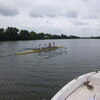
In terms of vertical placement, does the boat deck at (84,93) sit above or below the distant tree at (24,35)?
below

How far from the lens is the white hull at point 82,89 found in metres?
4.12

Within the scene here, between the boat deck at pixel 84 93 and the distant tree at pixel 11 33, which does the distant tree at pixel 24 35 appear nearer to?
the distant tree at pixel 11 33

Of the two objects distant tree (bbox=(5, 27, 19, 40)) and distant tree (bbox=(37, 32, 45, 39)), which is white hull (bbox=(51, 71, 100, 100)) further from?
distant tree (bbox=(37, 32, 45, 39))

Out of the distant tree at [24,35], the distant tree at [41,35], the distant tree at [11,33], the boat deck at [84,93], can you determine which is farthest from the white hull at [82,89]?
the distant tree at [41,35]

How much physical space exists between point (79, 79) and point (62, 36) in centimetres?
14728

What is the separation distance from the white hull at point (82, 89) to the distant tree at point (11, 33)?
2962 inches

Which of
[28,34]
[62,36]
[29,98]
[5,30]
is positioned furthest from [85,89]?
[62,36]

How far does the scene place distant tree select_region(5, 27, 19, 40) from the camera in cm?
7559

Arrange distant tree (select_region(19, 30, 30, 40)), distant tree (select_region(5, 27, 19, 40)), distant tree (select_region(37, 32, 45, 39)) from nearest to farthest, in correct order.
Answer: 1. distant tree (select_region(5, 27, 19, 40))
2. distant tree (select_region(19, 30, 30, 40))
3. distant tree (select_region(37, 32, 45, 39))

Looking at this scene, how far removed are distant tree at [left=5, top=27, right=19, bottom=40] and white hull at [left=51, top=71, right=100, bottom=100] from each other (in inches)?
2962

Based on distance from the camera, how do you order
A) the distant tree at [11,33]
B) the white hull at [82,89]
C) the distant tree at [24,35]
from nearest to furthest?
the white hull at [82,89] < the distant tree at [11,33] < the distant tree at [24,35]

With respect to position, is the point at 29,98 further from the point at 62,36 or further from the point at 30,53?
the point at 62,36

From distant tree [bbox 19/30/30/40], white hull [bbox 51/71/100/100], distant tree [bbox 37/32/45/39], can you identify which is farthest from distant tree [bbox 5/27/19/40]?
white hull [bbox 51/71/100/100]

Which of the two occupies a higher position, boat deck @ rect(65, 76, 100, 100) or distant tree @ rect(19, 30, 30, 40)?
distant tree @ rect(19, 30, 30, 40)
